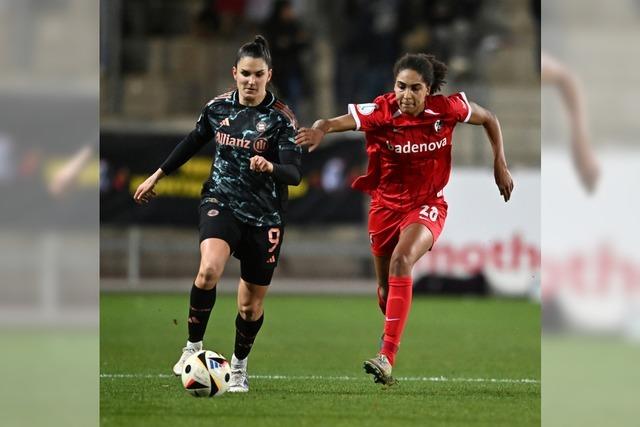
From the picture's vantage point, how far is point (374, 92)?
54.0 feet

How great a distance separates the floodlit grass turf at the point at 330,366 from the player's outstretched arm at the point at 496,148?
3.91 ft

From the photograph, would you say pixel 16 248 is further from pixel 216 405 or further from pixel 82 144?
pixel 216 405

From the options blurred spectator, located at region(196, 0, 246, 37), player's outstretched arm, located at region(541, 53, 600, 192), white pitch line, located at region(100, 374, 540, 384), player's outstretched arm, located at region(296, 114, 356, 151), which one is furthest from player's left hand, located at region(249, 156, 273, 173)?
blurred spectator, located at region(196, 0, 246, 37)

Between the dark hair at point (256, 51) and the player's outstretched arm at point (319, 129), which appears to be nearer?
the player's outstretched arm at point (319, 129)

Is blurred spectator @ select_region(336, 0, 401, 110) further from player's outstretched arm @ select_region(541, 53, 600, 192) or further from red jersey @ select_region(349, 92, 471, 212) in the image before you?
player's outstretched arm @ select_region(541, 53, 600, 192)

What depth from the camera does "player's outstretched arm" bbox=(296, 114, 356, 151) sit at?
5.45 m

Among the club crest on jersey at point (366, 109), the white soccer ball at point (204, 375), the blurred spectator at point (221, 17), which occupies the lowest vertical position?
the white soccer ball at point (204, 375)

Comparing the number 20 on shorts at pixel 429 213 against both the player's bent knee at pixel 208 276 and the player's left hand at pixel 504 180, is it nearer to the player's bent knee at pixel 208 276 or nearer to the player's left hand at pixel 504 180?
the player's left hand at pixel 504 180

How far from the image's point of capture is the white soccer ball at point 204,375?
5.61 m

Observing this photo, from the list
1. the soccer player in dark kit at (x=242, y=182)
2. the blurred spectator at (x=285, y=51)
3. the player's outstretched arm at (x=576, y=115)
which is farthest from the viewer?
the blurred spectator at (x=285, y=51)

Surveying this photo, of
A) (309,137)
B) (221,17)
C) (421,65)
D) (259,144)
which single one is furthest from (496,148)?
(221,17)

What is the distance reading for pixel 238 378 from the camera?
6.12m

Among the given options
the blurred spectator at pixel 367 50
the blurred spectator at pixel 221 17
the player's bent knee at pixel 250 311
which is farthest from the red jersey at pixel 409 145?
the blurred spectator at pixel 221 17

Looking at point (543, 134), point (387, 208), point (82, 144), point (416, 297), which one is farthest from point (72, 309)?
point (416, 297)
